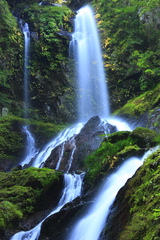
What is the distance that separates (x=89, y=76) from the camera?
17672mm

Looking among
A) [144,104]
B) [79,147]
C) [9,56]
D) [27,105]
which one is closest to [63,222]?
[79,147]

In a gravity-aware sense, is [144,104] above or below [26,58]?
below

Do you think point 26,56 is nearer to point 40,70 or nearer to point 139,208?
point 40,70

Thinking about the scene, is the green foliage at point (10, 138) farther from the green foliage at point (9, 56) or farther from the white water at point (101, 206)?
the white water at point (101, 206)

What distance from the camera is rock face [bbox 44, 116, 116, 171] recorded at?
936cm

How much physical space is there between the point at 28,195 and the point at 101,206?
267 cm

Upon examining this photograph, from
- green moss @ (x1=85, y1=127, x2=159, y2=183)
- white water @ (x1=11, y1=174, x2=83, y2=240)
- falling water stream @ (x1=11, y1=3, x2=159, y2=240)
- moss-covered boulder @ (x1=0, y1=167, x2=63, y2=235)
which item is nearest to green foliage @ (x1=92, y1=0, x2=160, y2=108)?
falling water stream @ (x1=11, y1=3, x2=159, y2=240)

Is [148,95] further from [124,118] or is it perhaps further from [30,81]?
[30,81]

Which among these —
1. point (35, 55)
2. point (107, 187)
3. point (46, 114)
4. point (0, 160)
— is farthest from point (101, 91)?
point (107, 187)

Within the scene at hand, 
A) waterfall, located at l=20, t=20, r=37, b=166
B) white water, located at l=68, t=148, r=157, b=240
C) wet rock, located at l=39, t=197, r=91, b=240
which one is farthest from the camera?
waterfall, located at l=20, t=20, r=37, b=166

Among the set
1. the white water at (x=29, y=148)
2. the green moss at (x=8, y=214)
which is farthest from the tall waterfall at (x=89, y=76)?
A: the green moss at (x=8, y=214)

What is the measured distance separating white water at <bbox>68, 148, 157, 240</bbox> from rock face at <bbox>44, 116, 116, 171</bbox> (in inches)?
142

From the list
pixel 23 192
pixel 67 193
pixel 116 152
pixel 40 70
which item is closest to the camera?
pixel 116 152

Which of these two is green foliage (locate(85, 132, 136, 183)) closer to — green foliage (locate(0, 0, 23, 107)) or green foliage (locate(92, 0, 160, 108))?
green foliage (locate(92, 0, 160, 108))
